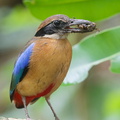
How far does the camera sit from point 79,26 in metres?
4.91

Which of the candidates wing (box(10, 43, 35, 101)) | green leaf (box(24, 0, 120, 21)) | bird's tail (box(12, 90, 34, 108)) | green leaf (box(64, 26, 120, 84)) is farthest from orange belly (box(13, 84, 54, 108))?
green leaf (box(24, 0, 120, 21))

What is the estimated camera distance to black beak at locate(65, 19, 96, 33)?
484cm

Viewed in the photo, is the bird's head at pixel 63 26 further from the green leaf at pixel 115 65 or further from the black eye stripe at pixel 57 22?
the green leaf at pixel 115 65

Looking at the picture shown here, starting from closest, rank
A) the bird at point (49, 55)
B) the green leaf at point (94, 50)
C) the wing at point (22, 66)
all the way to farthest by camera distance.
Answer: the bird at point (49, 55), the wing at point (22, 66), the green leaf at point (94, 50)

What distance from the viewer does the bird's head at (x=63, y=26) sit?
4.86 metres

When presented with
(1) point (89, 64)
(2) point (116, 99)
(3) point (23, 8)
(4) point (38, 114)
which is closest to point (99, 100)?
(2) point (116, 99)

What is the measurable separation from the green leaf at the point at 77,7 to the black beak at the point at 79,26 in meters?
0.78

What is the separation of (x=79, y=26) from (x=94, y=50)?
0.63 meters

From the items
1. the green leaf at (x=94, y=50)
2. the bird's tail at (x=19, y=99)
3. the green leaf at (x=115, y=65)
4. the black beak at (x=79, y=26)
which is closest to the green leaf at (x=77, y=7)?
the green leaf at (x=94, y=50)

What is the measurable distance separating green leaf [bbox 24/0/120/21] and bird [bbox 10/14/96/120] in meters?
0.72

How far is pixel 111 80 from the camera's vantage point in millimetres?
7781

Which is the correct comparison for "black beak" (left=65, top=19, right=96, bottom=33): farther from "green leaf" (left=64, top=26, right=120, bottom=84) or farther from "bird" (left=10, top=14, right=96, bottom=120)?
"green leaf" (left=64, top=26, right=120, bottom=84)

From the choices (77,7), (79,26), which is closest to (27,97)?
(79,26)

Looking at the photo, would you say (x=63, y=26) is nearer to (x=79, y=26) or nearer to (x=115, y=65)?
(x=79, y=26)
